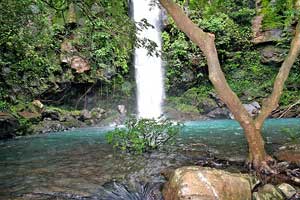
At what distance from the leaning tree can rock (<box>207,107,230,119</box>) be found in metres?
16.9

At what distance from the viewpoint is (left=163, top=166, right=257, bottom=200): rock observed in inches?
164

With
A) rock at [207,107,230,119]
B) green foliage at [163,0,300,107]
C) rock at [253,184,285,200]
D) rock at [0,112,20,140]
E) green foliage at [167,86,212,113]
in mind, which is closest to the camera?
rock at [253,184,285,200]

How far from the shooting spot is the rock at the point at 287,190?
14.8ft

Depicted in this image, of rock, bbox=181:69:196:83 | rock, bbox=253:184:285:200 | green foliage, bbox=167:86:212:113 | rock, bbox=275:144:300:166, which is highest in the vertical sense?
rock, bbox=181:69:196:83

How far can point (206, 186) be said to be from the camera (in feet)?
13.9

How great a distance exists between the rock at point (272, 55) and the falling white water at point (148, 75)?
822 centimetres

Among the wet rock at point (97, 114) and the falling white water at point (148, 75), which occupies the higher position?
the falling white water at point (148, 75)

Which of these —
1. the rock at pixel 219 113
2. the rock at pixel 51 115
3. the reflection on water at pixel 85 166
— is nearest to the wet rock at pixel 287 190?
the reflection on water at pixel 85 166

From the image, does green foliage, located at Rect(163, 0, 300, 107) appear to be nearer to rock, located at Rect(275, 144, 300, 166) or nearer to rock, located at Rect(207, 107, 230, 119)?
rock, located at Rect(207, 107, 230, 119)

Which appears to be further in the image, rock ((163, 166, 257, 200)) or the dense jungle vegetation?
the dense jungle vegetation

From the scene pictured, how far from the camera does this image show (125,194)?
4891 millimetres

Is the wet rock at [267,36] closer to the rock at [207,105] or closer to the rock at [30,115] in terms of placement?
the rock at [207,105]

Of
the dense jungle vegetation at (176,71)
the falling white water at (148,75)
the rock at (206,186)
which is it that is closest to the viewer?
the rock at (206,186)

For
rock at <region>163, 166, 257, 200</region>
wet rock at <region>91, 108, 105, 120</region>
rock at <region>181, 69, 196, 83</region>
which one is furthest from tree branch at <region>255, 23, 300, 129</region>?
rock at <region>181, 69, 196, 83</region>
